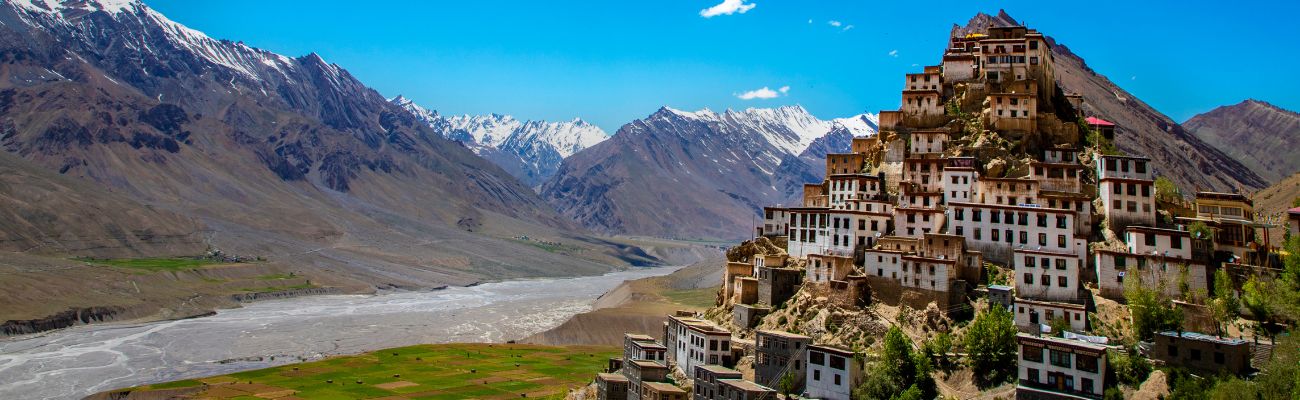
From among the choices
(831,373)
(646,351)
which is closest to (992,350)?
(831,373)

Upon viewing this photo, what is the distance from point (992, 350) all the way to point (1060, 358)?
3.74 meters

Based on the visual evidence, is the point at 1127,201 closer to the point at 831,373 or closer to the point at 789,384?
the point at 831,373

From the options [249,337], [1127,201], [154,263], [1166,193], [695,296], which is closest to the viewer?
[1127,201]

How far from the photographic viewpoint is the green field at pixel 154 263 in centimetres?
16768

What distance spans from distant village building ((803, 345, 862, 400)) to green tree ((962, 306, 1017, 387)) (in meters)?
5.95

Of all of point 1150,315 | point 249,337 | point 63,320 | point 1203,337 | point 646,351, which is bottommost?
point 249,337

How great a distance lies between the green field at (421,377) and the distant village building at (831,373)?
2961cm

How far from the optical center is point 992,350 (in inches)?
1924

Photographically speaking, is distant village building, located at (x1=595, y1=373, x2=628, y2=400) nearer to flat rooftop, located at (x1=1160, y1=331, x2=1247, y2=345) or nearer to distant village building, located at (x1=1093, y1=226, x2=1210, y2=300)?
distant village building, located at (x1=1093, y1=226, x2=1210, y2=300)

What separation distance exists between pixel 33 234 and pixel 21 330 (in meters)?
68.6

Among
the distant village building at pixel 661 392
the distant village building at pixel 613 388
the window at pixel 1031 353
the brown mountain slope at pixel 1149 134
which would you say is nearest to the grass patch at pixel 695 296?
the brown mountain slope at pixel 1149 134

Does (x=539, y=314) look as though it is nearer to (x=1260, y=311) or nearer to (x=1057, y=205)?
(x=1057, y=205)

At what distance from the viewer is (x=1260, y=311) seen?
47.8m

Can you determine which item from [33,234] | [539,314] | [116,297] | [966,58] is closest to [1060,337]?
[966,58]
